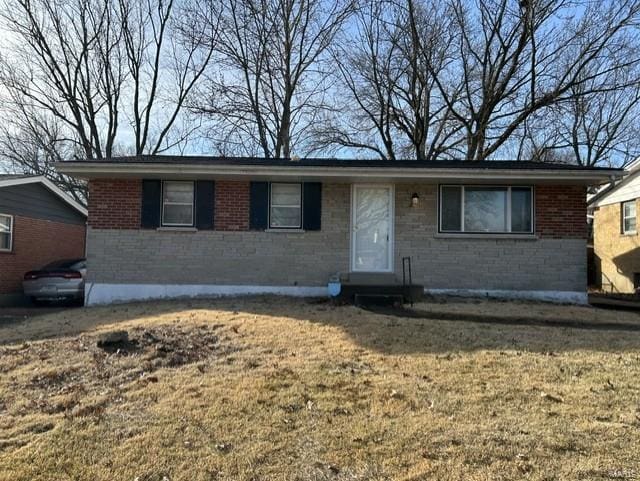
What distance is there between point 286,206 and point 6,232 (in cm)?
924

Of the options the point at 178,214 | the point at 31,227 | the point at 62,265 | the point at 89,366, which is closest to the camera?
the point at 89,366

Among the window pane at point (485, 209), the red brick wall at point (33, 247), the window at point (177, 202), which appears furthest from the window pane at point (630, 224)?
the red brick wall at point (33, 247)

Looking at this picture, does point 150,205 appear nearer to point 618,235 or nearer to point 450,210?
point 450,210

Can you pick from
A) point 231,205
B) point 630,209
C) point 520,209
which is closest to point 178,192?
point 231,205

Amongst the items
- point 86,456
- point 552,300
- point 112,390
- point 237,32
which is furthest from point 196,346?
point 237,32

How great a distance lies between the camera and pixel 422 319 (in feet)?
25.0

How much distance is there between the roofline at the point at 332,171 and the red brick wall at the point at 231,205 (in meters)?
0.50

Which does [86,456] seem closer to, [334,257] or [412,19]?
[334,257]

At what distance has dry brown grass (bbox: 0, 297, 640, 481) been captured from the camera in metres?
3.05

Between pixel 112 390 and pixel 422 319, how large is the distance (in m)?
4.81

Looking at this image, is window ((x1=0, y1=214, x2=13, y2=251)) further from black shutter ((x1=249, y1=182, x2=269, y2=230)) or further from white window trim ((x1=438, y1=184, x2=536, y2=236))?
white window trim ((x1=438, y1=184, x2=536, y2=236))

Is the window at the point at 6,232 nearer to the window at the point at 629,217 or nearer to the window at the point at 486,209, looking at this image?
the window at the point at 486,209

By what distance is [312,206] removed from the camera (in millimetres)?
10695

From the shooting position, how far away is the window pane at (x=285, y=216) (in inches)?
426
